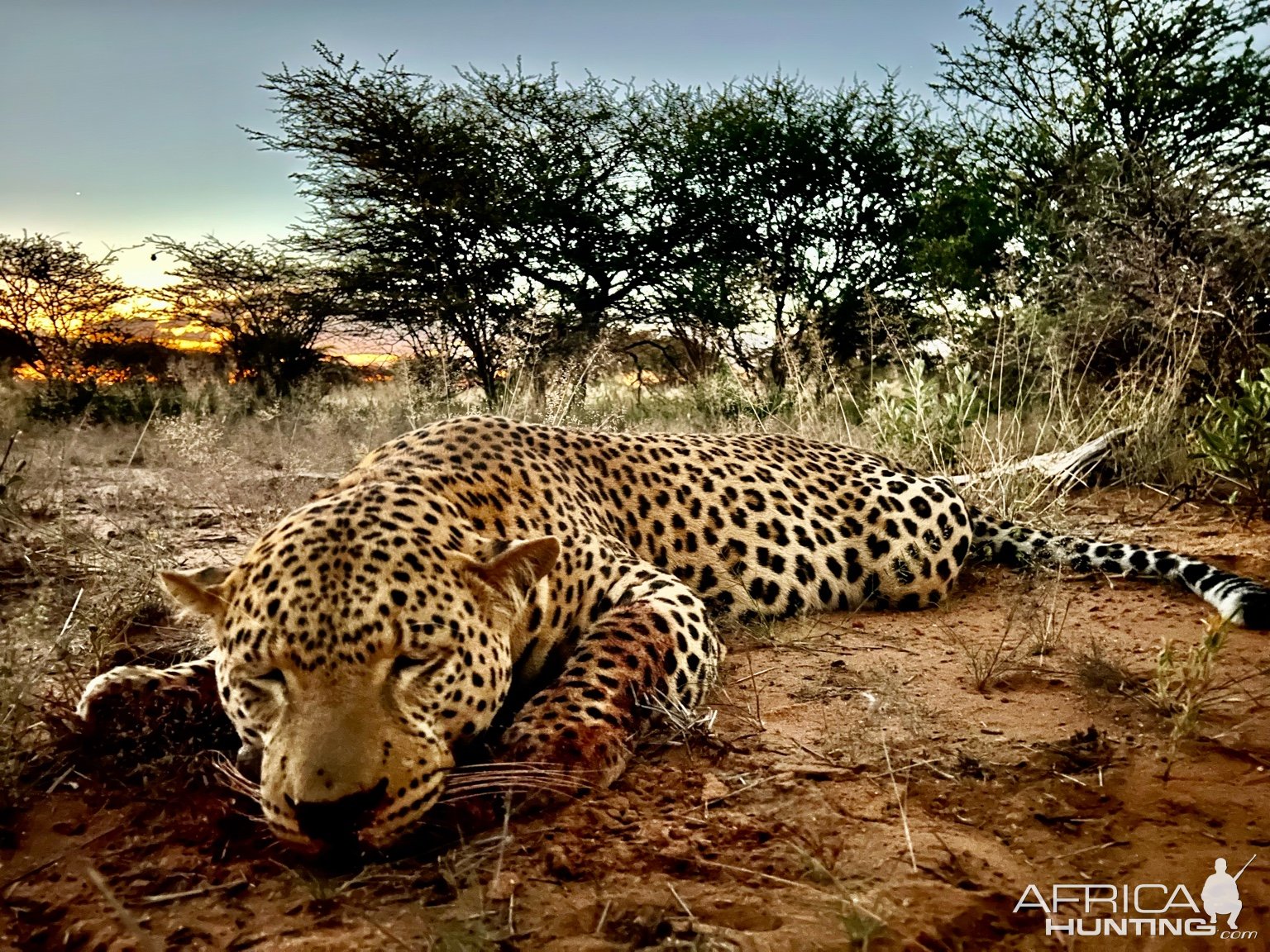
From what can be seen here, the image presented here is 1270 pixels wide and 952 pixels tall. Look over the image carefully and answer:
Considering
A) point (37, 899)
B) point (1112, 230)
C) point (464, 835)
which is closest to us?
point (37, 899)

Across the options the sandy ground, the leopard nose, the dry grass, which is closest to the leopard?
the leopard nose

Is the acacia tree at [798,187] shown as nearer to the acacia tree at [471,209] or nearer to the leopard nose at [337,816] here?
the acacia tree at [471,209]

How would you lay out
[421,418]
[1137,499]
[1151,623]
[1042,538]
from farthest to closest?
[421,418] < [1137,499] < [1042,538] < [1151,623]

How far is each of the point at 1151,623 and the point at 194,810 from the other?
367 centimetres

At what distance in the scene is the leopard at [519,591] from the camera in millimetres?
2271

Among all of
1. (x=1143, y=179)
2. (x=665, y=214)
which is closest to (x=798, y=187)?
(x=665, y=214)

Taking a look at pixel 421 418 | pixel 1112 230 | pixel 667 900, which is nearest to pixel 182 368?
pixel 421 418

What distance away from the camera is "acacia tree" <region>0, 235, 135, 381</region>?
15.2m

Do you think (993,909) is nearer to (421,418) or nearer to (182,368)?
(421,418)

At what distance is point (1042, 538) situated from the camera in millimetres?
5004

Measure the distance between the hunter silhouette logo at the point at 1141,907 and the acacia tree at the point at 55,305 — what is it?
1588 centimetres

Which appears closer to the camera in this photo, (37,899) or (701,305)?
(37,899)

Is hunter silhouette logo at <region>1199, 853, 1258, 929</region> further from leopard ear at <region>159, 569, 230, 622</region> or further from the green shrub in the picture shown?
the green shrub

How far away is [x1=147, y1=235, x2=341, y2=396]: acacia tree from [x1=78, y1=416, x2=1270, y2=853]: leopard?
44.4 feet
